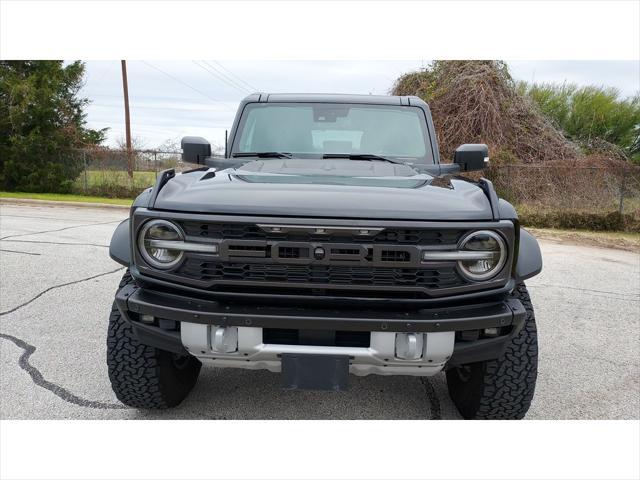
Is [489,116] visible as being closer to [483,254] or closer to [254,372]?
[254,372]

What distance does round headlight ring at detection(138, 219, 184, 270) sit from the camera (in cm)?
236

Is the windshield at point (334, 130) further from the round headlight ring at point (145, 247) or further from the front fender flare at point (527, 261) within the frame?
the round headlight ring at point (145, 247)

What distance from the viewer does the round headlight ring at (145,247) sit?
93.0 inches

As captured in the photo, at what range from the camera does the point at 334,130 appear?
3939mm

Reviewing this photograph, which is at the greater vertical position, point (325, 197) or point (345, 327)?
point (325, 197)

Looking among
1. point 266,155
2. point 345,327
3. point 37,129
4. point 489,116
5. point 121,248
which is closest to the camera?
point 345,327

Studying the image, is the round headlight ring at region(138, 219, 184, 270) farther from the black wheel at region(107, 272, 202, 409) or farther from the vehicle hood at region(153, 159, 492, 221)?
the black wheel at region(107, 272, 202, 409)

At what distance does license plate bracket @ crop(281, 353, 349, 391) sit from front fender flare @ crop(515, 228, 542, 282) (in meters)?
0.94

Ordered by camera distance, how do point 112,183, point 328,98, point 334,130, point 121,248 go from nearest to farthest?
point 121,248 → point 334,130 → point 328,98 → point 112,183

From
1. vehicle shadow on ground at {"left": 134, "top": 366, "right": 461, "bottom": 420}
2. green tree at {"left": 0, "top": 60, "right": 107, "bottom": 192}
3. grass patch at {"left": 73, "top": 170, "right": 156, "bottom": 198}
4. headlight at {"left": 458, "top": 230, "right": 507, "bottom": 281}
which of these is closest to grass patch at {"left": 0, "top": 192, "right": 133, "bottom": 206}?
grass patch at {"left": 73, "top": 170, "right": 156, "bottom": 198}

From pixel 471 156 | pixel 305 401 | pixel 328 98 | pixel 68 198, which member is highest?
pixel 328 98

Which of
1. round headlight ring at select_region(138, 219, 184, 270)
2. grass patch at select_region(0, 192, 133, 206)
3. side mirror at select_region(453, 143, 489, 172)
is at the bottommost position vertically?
grass patch at select_region(0, 192, 133, 206)

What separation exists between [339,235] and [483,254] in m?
0.65

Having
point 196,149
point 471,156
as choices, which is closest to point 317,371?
point 471,156
